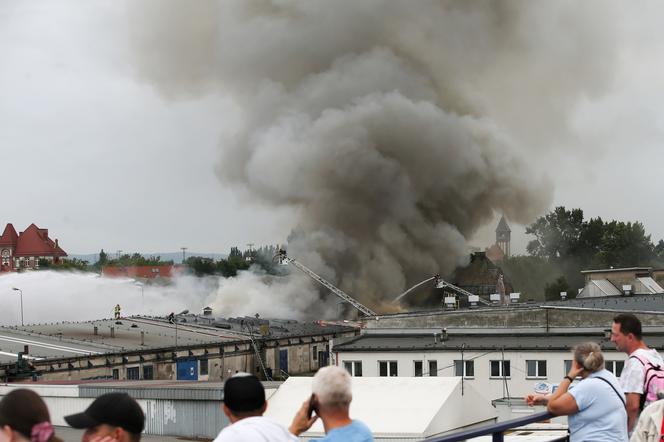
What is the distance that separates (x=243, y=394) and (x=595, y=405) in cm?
327

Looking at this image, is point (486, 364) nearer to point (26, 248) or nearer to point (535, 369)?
point (535, 369)

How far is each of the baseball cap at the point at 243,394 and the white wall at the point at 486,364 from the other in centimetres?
2765

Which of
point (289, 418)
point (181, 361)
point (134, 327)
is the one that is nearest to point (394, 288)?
point (134, 327)

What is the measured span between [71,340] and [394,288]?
41637 mm

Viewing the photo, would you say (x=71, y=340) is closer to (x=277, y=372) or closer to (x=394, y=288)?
(x=277, y=372)

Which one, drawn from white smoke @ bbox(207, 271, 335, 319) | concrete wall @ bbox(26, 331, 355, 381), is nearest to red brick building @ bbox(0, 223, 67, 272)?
white smoke @ bbox(207, 271, 335, 319)

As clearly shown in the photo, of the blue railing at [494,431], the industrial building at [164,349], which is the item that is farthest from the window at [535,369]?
the blue railing at [494,431]

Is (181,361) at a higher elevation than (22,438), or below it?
below

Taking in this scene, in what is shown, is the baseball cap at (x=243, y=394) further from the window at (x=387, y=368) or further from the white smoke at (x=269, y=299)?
the white smoke at (x=269, y=299)

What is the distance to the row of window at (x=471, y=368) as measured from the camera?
33281 mm

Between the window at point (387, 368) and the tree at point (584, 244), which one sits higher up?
the tree at point (584, 244)

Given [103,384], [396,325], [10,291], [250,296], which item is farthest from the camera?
[10,291]

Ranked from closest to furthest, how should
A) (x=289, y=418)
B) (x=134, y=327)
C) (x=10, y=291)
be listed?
(x=289, y=418)
(x=134, y=327)
(x=10, y=291)

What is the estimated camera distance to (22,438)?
15.5ft
